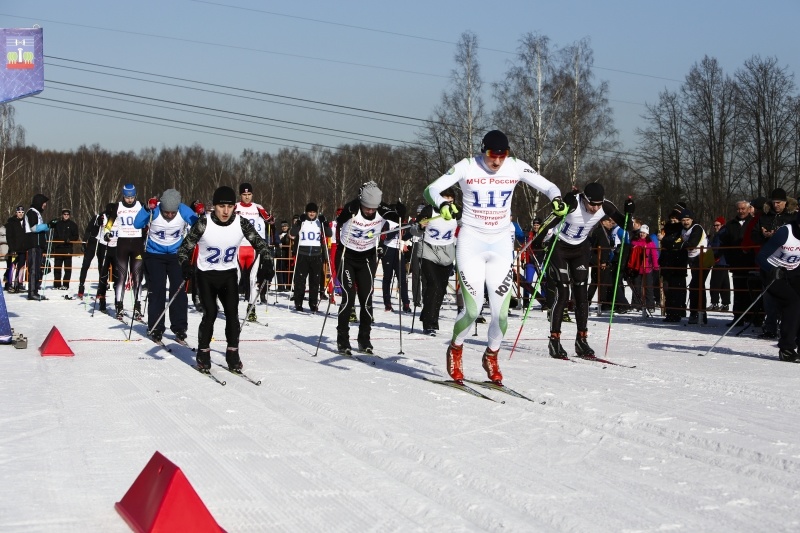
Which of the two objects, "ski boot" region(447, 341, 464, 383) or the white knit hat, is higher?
the white knit hat

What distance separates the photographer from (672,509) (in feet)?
15.3

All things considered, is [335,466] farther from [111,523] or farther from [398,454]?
[111,523]

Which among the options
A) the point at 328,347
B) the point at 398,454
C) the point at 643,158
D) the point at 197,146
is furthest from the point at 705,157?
the point at 197,146

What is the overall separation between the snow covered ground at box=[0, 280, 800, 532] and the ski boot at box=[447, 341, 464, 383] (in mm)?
290

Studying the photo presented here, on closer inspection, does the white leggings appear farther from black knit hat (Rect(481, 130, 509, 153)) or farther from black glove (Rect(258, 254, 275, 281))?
black glove (Rect(258, 254, 275, 281))

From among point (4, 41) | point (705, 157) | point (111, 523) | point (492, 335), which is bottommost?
point (111, 523)

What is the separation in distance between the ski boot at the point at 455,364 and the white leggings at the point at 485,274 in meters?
0.18

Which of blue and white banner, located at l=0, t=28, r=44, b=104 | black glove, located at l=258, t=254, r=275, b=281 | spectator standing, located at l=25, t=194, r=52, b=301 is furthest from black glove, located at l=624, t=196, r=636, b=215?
spectator standing, located at l=25, t=194, r=52, b=301

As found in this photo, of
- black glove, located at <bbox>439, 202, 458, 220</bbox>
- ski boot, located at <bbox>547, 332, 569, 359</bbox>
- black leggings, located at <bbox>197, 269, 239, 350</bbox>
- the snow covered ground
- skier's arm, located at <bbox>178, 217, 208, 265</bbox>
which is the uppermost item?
black glove, located at <bbox>439, 202, 458, 220</bbox>

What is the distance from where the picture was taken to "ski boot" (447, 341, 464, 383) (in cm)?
877

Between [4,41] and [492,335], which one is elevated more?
[4,41]

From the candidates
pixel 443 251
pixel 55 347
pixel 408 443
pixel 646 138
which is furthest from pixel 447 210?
pixel 646 138

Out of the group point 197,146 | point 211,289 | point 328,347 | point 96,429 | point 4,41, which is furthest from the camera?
point 197,146

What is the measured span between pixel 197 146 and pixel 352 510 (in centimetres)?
11106
